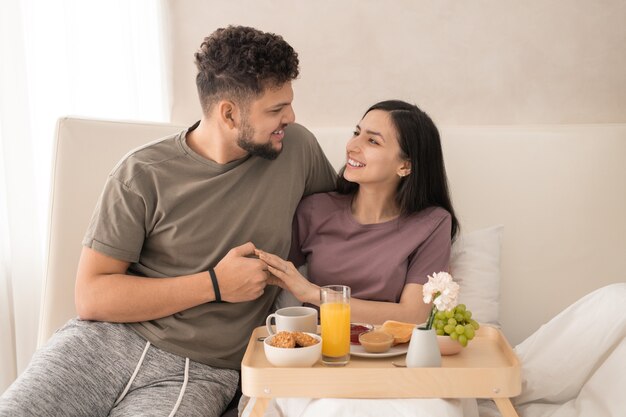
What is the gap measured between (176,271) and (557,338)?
1.05 meters

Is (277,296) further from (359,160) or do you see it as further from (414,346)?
(414,346)

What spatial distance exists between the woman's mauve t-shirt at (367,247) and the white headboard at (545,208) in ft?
0.93

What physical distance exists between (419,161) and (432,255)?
0.29 m

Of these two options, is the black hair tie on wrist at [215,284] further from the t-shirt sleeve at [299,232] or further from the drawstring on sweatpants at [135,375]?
the t-shirt sleeve at [299,232]

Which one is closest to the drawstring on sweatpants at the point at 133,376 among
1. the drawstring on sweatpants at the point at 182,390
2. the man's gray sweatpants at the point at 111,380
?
the man's gray sweatpants at the point at 111,380

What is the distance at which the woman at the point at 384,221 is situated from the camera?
1.98 m

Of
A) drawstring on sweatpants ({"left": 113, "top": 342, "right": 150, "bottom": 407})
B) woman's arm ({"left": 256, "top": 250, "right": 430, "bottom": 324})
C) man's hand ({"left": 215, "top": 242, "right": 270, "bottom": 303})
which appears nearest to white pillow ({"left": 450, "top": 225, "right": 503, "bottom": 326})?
woman's arm ({"left": 256, "top": 250, "right": 430, "bottom": 324})

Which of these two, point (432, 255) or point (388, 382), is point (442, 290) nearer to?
point (388, 382)

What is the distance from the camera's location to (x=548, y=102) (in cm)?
255

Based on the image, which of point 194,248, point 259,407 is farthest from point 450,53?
point 259,407

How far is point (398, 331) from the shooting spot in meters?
1.69

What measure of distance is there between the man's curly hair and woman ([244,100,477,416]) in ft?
1.05

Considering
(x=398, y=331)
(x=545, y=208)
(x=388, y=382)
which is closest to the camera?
(x=388, y=382)

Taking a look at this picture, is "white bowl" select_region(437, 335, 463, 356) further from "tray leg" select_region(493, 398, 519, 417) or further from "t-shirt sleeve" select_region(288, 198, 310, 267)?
"t-shirt sleeve" select_region(288, 198, 310, 267)
